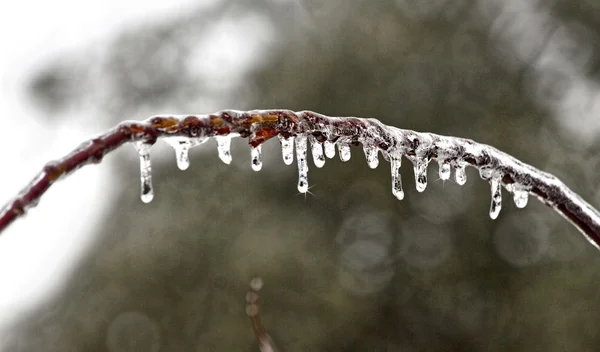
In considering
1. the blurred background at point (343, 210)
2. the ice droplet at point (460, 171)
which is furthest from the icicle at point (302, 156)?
the blurred background at point (343, 210)

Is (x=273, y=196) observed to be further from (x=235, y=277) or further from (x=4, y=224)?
(x=4, y=224)

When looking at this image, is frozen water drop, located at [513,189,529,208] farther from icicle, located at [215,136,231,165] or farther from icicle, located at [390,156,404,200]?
icicle, located at [215,136,231,165]

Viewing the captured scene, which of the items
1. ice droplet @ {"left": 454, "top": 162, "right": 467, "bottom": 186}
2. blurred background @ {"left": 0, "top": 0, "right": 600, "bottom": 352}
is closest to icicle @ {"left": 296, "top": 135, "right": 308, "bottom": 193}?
ice droplet @ {"left": 454, "top": 162, "right": 467, "bottom": 186}

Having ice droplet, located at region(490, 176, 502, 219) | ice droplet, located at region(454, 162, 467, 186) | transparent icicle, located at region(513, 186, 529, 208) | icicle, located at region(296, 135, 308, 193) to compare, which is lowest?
transparent icicle, located at region(513, 186, 529, 208)

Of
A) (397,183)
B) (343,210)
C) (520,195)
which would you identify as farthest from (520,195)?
(343,210)

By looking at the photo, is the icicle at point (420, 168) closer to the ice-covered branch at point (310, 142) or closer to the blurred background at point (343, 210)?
the ice-covered branch at point (310, 142)

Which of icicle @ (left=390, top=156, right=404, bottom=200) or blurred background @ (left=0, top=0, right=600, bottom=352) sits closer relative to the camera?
icicle @ (left=390, top=156, right=404, bottom=200)

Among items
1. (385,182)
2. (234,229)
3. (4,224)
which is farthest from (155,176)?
(4,224)
